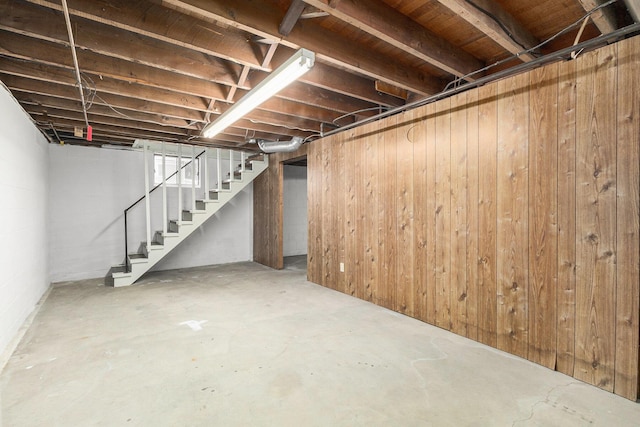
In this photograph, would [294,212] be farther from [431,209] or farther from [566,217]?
[566,217]

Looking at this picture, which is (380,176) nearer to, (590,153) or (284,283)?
(590,153)

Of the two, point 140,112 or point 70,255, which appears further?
point 70,255

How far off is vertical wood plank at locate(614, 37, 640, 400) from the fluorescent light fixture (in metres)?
2.00

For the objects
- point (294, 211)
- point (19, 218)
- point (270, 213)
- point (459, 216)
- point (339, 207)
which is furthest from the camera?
point (294, 211)

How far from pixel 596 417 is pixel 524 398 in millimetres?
344

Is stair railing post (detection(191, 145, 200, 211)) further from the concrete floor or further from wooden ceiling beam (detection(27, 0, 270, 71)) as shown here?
wooden ceiling beam (detection(27, 0, 270, 71))

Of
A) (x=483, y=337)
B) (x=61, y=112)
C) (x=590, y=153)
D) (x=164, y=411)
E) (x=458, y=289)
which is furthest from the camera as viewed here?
(x=61, y=112)

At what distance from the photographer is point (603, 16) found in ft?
6.07

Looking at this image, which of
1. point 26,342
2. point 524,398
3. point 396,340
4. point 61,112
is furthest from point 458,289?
point 61,112

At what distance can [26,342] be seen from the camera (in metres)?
2.70

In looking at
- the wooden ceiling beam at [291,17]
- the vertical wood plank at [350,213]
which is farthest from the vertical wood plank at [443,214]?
the wooden ceiling beam at [291,17]

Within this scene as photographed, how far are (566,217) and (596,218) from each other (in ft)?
0.54

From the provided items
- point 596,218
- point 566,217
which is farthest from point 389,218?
point 596,218

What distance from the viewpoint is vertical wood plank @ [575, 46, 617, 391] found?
6.49 feet
